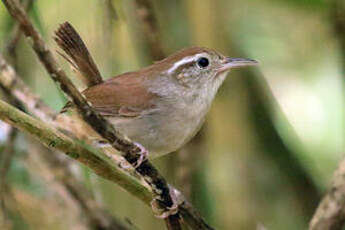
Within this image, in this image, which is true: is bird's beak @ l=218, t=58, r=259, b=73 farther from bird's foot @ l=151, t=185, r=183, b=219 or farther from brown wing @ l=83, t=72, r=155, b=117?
bird's foot @ l=151, t=185, r=183, b=219

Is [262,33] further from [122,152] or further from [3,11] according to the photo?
[122,152]

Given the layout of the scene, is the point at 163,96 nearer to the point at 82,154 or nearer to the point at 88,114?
the point at 82,154

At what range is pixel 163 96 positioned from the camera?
2752 millimetres

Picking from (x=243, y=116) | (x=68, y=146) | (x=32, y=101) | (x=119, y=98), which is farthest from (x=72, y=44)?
(x=243, y=116)

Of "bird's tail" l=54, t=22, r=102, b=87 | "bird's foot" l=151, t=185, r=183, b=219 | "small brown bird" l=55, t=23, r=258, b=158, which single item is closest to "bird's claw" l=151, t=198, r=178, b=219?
"bird's foot" l=151, t=185, r=183, b=219

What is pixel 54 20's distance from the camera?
144 inches

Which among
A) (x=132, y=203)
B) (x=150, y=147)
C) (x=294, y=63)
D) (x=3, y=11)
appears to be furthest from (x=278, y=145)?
(x=3, y=11)

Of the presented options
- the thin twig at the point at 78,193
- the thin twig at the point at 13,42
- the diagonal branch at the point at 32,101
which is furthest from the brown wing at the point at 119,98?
the thin twig at the point at 78,193

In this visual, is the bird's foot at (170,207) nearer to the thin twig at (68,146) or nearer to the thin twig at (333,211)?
the thin twig at (68,146)

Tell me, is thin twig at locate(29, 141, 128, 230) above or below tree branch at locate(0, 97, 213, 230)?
below

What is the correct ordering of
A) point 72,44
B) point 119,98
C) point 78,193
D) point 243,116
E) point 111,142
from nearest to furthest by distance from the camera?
1. point 111,142
2. point 72,44
3. point 119,98
4. point 78,193
5. point 243,116

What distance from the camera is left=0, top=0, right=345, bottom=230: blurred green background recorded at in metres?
3.37

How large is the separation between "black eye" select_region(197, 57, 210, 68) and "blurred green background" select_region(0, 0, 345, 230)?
482 mm

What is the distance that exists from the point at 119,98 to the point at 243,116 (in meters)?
1.07
